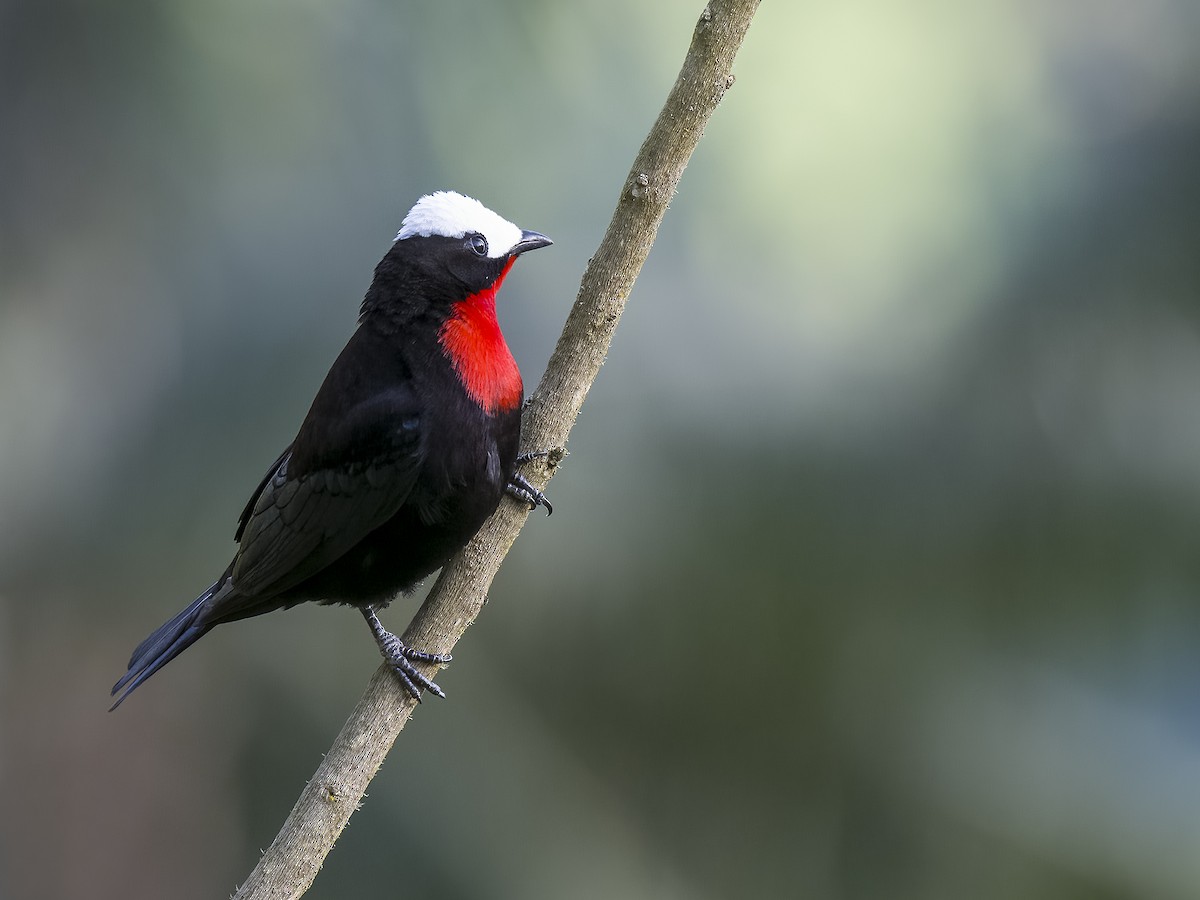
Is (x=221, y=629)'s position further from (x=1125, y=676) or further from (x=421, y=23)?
(x=1125, y=676)

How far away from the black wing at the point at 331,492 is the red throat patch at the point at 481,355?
0.40 feet

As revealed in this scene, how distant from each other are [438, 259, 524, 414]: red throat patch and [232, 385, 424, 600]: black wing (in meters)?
0.12

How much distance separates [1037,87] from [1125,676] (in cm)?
208

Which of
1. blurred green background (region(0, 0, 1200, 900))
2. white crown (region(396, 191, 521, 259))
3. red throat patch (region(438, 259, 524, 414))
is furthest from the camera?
blurred green background (region(0, 0, 1200, 900))

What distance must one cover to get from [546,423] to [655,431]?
1.73m

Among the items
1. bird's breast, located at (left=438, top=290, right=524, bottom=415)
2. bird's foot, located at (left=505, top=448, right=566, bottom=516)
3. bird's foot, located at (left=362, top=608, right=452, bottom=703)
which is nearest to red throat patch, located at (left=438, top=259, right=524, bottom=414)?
bird's breast, located at (left=438, top=290, right=524, bottom=415)

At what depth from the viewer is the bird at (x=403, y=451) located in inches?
89.7

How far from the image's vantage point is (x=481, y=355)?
235cm

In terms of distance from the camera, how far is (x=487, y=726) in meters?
4.12

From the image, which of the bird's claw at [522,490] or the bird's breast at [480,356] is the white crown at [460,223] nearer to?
the bird's breast at [480,356]

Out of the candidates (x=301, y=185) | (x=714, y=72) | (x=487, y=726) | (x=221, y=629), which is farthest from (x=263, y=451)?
(x=714, y=72)

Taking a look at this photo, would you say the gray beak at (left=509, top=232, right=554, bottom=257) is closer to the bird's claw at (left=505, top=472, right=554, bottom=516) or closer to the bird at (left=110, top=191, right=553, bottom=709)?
the bird at (left=110, top=191, right=553, bottom=709)

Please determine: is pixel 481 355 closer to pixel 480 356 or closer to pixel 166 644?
pixel 480 356

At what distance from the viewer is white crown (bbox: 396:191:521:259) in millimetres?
2439
